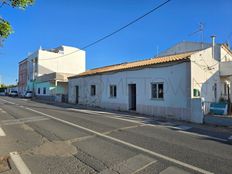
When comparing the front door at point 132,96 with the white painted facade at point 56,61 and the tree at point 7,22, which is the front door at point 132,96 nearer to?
the tree at point 7,22

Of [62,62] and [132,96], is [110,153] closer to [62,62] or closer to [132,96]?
[132,96]

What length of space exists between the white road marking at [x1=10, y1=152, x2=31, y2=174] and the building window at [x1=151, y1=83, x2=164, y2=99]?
12.5 m

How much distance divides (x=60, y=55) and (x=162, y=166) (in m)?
53.0

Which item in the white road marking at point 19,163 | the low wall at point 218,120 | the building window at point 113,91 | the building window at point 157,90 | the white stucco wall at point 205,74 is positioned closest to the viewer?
the white road marking at point 19,163

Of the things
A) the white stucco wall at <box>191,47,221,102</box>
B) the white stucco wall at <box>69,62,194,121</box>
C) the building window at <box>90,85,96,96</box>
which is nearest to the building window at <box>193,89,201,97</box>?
the white stucco wall at <box>191,47,221,102</box>

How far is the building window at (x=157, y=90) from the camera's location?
Answer: 17.1 m

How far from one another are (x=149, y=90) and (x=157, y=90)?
75 cm

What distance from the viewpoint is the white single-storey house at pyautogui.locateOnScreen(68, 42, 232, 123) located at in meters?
15.1

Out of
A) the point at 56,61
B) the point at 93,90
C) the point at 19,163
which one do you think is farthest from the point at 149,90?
the point at 56,61

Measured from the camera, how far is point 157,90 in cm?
1750

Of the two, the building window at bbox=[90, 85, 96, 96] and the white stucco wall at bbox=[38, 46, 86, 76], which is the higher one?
the white stucco wall at bbox=[38, 46, 86, 76]

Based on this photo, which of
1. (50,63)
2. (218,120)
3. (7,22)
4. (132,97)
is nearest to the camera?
(7,22)

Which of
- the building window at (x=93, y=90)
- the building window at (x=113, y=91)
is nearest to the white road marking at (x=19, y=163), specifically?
the building window at (x=113, y=91)

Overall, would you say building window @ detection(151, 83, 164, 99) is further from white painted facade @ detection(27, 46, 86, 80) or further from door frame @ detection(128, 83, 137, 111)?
white painted facade @ detection(27, 46, 86, 80)
